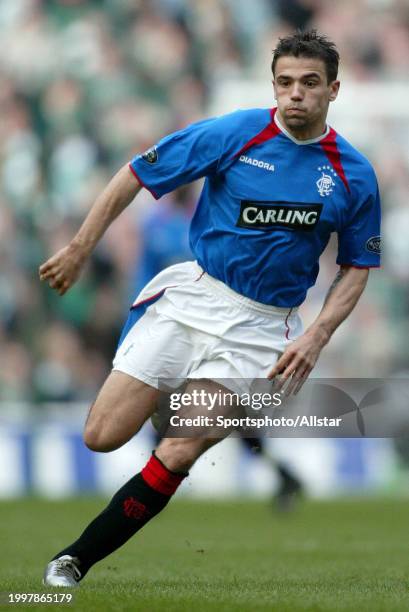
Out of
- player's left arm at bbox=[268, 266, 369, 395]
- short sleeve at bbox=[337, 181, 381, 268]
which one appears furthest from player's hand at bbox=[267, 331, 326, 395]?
short sleeve at bbox=[337, 181, 381, 268]

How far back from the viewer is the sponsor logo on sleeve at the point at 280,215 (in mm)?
5531

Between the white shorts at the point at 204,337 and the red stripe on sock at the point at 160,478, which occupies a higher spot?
the white shorts at the point at 204,337

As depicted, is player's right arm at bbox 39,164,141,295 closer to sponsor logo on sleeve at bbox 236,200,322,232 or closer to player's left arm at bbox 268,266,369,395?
sponsor logo on sleeve at bbox 236,200,322,232

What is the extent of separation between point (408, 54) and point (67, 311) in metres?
4.83

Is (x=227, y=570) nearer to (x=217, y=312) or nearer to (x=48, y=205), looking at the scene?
(x=217, y=312)

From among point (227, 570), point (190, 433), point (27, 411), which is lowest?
point (27, 411)

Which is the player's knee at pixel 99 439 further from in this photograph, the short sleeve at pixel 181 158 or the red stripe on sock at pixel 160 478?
the short sleeve at pixel 181 158

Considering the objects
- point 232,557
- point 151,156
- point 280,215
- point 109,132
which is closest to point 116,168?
point 109,132

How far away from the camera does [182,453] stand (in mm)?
5340

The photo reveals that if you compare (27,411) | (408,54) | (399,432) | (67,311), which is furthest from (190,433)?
(408,54)

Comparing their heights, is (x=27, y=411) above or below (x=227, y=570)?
below

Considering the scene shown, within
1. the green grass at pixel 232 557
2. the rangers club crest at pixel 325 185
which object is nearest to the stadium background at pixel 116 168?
the green grass at pixel 232 557

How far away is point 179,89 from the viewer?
15.6m

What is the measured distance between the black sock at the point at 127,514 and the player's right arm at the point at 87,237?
0.83 metres
